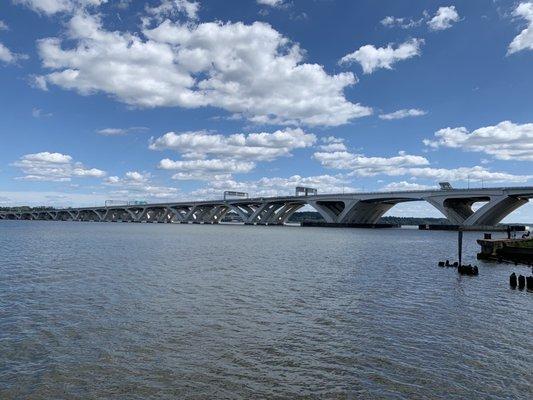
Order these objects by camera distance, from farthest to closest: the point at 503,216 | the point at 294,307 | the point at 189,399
Result: the point at 503,216 → the point at 294,307 → the point at 189,399

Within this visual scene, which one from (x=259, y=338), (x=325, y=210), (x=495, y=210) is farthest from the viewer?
(x=325, y=210)

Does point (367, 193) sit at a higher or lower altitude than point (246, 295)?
higher

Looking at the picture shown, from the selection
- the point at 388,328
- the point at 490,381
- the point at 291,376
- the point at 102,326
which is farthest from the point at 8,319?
the point at 490,381

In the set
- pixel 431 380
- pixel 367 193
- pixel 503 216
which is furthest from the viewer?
pixel 367 193

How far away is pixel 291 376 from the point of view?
11.7 m

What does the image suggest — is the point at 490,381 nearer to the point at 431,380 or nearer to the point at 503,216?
the point at 431,380

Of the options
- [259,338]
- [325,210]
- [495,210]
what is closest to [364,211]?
[325,210]

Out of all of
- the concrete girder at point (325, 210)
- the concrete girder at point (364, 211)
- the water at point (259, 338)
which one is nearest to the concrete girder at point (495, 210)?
the concrete girder at point (364, 211)

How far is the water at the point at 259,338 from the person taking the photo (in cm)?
1098

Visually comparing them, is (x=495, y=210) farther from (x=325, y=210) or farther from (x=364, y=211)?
(x=325, y=210)

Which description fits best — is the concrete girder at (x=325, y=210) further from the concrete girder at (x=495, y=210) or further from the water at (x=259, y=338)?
the water at (x=259, y=338)

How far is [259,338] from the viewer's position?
15.1 meters

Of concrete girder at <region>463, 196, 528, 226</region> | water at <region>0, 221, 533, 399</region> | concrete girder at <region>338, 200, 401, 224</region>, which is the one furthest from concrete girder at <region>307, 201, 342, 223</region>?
water at <region>0, 221, 533, 399</region>

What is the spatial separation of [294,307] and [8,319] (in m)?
12.2
